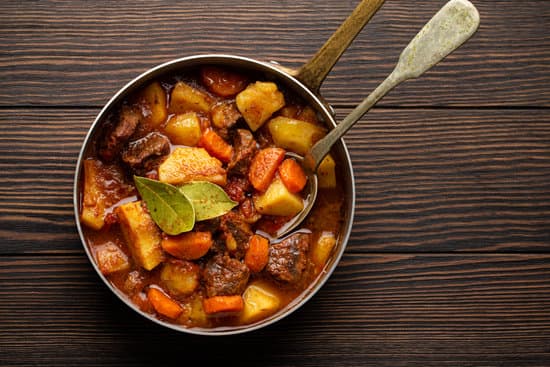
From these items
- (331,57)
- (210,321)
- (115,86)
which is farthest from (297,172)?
(115,86)

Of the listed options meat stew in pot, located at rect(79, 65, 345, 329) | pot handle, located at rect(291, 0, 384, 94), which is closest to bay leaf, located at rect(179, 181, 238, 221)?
meat stew in pot, located at rect(79, 65, 345, 329)

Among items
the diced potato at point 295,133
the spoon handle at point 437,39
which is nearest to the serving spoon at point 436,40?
the spoon handle at point 437,39

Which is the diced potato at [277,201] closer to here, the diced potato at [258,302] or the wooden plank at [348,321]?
the diced potato at [258,302]

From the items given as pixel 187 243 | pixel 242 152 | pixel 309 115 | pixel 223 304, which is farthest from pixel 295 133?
pixel 223 304

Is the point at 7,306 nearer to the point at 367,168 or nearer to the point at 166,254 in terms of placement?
the point at 166,254

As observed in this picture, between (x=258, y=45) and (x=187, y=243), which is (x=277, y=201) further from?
(x=258, y=45)

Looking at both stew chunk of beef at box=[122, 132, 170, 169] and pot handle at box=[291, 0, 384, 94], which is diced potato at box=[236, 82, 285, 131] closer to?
pot handle at box=[291, 0, 384, 94]
